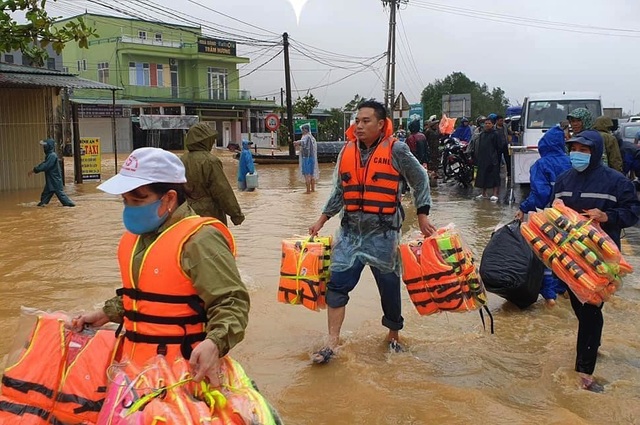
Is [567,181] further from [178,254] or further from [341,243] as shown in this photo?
[178,254]

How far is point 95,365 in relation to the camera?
95.3 inches

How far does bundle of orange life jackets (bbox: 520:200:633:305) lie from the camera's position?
152 inches

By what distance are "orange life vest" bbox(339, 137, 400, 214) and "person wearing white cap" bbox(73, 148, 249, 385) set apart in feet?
7.07

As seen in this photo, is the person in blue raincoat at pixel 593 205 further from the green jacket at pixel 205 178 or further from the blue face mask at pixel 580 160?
the green jacket at pixel 205 178

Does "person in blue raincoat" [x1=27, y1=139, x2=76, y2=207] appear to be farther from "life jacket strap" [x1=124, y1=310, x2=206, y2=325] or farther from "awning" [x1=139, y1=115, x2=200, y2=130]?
"awning" [x1=139, y1=115, x2=200, y2=130]

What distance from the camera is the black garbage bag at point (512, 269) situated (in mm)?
5605

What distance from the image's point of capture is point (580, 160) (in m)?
4.23

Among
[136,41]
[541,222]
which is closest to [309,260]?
[541,222]

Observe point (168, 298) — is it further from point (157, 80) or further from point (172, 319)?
point (157, 80)

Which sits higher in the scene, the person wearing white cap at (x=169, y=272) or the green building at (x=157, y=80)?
the green building at (x=157, y=80)

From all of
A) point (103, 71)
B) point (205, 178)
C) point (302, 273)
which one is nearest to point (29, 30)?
point (205, 178)

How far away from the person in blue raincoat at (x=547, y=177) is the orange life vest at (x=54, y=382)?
4.28 m

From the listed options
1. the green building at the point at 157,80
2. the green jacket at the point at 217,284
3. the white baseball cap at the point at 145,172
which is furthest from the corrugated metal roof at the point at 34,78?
the green building at the point at 157,80

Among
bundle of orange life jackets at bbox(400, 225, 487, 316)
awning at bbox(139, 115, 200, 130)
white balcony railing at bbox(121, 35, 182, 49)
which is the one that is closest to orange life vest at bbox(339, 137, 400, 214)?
bundle of orange life jackets at bbox(400, 225, 487, 316)
